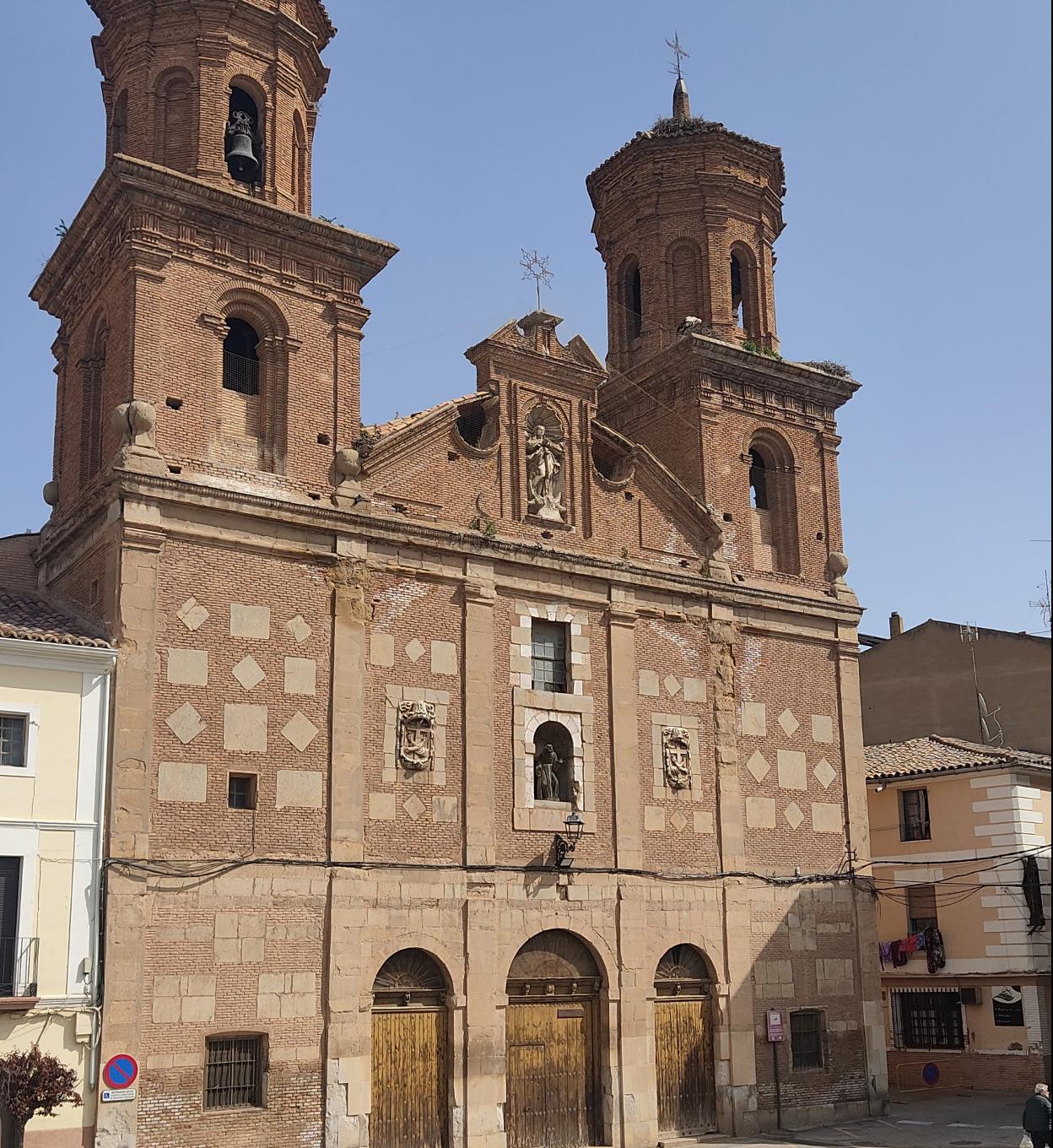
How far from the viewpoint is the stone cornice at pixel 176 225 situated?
24281mm

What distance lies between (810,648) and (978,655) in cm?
960

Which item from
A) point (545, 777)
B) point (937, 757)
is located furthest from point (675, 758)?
point (937, 757)

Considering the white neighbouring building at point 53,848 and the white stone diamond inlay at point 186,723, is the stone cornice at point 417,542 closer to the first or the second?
the white neighbouring building at point 53,848

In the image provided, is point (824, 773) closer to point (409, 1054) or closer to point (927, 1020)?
point (927, 1020)

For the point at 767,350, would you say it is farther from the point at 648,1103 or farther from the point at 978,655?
the point at 648,1103

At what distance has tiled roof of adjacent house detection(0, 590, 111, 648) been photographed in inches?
845

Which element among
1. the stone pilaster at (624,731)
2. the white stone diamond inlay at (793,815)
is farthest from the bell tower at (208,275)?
the white stone diamond inlay at (793,815)

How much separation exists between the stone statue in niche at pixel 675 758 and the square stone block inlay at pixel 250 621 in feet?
28.0

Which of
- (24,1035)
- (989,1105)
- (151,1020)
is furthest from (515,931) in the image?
(989,1105)

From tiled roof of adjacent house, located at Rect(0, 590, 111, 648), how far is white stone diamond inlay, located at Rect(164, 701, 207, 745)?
155cm

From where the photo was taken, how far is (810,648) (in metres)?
31.2

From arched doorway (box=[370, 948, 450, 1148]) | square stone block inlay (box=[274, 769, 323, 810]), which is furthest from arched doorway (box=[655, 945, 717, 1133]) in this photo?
square stone block inlay (box=[274, 769, 323, 810])

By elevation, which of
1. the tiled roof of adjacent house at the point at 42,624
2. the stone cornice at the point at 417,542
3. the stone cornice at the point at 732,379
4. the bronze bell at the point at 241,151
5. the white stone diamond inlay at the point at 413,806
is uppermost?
the bronze bell at the point at 241,151

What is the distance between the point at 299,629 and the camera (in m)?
24.2
